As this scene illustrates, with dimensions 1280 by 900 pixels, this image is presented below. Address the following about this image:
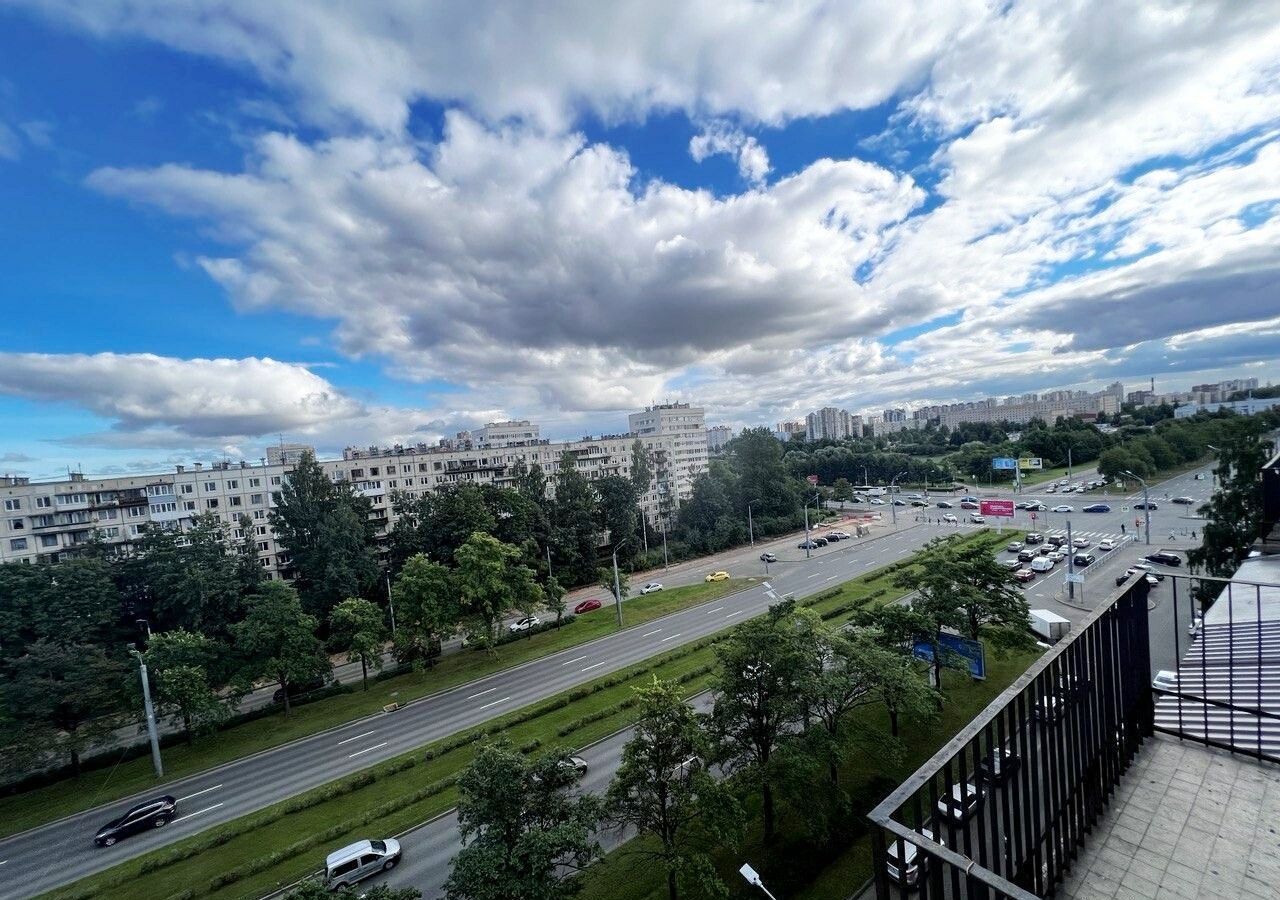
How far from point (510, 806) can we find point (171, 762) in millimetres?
19644

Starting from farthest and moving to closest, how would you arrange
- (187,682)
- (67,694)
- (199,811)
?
(187,682), (67,694), (199,811)

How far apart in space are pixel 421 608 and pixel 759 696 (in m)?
17.8

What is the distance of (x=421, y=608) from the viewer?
23.8 meters

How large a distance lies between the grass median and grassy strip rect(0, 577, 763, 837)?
584 cm

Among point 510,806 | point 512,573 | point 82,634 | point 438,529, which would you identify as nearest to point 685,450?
point 438,529

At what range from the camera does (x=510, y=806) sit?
839 cm

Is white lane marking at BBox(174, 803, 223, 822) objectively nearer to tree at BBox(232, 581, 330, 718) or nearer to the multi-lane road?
the multi-lane road

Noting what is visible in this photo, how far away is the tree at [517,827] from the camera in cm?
764

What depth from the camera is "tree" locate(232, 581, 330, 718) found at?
2083 cm

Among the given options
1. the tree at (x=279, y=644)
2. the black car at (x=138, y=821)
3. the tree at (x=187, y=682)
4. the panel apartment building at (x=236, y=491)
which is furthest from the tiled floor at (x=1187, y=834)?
the panel apartment building at (x=236, y=491)

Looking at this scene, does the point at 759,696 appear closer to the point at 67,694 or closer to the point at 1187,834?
the point at 1187,834

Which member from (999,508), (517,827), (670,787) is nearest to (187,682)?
(517,827)

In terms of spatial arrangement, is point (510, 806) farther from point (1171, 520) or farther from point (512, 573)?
point (1171, 520)

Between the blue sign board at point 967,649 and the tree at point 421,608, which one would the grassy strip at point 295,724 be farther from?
the blue sign board at point 967,649
